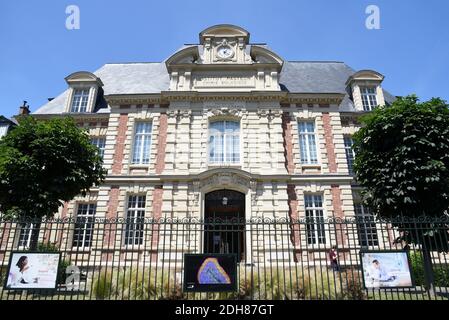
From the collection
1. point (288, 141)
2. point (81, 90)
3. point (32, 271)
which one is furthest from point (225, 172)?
point (81, 90)

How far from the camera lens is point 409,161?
1076 cm

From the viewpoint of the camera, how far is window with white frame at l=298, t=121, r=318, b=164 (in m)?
17.4

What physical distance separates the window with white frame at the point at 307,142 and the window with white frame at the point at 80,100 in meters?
12.9

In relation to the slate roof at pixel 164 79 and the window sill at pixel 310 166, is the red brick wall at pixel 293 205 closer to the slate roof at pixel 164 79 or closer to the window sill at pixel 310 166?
the window sill at pixel 310 166

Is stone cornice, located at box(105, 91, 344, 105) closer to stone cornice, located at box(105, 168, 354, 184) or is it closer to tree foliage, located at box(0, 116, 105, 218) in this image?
stone cornice, located at box(105, 168, 354, 184)

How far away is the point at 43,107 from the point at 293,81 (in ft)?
52.6

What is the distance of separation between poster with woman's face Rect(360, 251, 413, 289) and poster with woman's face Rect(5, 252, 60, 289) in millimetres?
7184

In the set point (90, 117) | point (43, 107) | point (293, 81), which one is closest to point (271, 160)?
point (293, 81)

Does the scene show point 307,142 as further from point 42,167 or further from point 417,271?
point 42,167

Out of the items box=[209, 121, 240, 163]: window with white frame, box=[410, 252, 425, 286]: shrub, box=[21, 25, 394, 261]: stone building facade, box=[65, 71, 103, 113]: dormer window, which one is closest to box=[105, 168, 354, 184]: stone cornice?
box=[21, 25, 394, 261]: stone building facade
